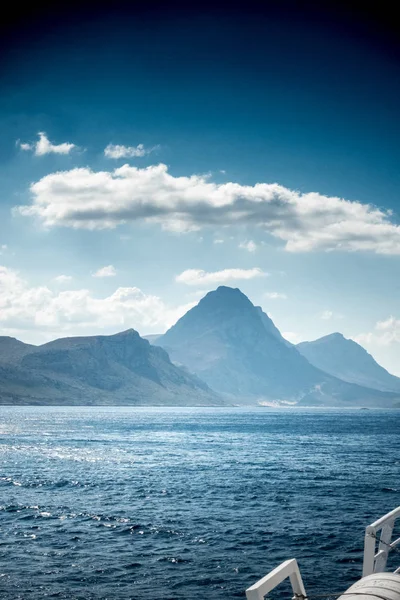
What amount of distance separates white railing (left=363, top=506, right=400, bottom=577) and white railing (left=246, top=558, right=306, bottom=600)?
106 inches

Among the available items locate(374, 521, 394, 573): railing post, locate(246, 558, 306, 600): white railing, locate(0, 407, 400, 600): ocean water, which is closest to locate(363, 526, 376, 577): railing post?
locate(374, 521, 394, 573): railing post

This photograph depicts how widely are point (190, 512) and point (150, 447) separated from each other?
6297cm

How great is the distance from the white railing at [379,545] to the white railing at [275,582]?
2700 mm

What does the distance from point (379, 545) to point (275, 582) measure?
489 cm

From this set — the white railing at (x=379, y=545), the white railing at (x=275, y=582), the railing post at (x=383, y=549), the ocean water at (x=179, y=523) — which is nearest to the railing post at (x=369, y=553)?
the white railing at (x=379, y=545)

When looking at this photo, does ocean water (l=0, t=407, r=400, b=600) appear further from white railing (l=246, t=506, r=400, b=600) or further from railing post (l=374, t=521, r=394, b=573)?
white railing (l=246, t=506, r=400, b=600)

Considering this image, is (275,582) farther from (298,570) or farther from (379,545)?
(379,545)

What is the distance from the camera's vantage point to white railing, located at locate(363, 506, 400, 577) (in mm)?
11039

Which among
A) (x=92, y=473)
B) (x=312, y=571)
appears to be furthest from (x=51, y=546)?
(x=92, y=473)

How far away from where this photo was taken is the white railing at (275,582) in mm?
7383

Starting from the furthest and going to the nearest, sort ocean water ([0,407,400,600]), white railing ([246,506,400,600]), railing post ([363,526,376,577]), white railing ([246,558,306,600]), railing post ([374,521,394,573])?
ocean water ([0,407,400,600])
railing post ([374,521,394,573])
railing post ([363,526,376,577])
white railing ([246,506,400,600])
white railing ([246,558,306,600])

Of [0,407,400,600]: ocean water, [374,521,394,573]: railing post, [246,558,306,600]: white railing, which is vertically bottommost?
[0,407,400,600]: ocean water

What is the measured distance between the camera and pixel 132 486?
180ft

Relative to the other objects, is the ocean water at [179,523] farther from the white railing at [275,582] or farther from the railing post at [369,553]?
the white railing at [275,582]
